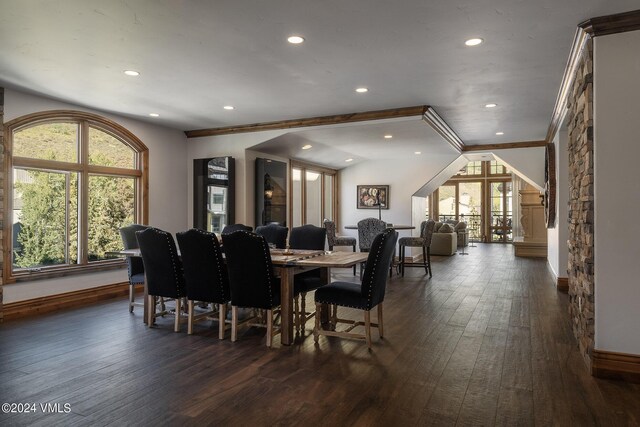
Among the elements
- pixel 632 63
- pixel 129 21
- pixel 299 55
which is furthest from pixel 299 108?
pixel 632 63

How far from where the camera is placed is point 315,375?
2945mm

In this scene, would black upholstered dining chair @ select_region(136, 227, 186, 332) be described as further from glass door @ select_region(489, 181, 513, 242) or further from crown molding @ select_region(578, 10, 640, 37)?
glass door @ select_region(489, 181, 513, 242)

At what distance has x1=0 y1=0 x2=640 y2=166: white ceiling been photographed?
2.77 meters

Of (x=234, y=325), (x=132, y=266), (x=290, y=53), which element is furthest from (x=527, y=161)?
(x=132, y=266)

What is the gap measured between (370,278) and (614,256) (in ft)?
5.61

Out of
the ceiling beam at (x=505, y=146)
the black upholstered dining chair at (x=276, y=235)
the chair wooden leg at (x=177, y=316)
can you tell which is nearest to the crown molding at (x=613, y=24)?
the black upholstered dining chair at (x=276, y=235)

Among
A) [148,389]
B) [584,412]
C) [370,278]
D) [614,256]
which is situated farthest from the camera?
[370,278]

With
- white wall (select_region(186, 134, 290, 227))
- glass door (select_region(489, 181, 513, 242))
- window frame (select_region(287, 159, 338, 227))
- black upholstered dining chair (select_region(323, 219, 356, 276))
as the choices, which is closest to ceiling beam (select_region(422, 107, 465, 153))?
white wall (select_region(186, 134, 290, 227))

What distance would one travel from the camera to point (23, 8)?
2.75m

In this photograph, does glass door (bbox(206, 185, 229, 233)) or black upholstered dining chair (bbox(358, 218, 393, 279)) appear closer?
glass door (bbox(206, 185, 229, 233))

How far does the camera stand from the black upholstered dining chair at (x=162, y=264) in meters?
3.92

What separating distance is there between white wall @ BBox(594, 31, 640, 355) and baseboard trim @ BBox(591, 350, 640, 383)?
1.5 inches

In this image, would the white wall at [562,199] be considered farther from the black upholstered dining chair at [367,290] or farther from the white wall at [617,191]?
the black upholstered dining chair at [367,290]

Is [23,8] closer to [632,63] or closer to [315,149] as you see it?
[632,63]
